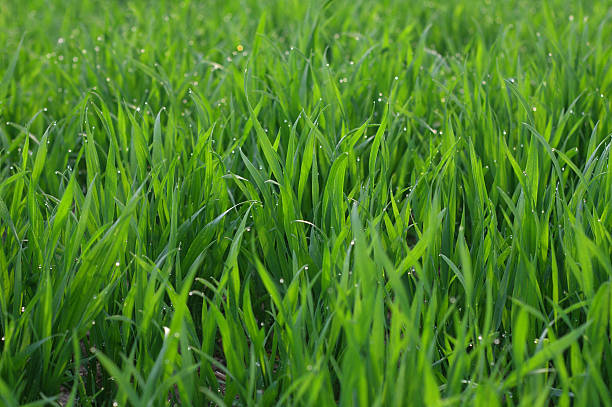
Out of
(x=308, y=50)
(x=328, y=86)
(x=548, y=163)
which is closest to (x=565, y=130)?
(x=548, y=163)

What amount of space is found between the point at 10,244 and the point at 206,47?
63.1 inches

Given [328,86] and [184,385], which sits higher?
[328,86]

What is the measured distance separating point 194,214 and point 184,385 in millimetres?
481

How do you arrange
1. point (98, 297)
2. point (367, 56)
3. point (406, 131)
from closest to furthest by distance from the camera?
point (98, 297) < point (406, 131) < point (367, 56)

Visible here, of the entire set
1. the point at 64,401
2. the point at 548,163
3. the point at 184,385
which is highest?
the point at 548,163

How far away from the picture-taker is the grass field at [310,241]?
1.07m

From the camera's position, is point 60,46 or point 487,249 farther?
point 60,46

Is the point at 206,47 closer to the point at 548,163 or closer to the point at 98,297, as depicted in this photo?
the point at 548,163

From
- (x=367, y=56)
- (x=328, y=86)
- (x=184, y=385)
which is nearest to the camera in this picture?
(x=184, y=385)

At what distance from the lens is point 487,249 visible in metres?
1.34

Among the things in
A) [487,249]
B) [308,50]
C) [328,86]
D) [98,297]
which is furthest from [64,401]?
[308,50]

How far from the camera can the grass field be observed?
1068 millimetres

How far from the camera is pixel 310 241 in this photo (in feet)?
4.69

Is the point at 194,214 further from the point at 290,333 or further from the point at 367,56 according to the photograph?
the point at 367,56
